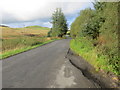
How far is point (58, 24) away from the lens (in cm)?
4650

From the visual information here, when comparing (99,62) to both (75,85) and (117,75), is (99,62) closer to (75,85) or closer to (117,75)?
(117,75)

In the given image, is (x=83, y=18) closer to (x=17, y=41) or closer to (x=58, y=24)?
(x=17, y=41)

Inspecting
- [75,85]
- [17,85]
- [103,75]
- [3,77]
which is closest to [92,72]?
[103,75]

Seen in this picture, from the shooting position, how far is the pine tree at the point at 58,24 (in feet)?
151

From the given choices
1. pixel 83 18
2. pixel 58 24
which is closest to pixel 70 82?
pixel 83 18

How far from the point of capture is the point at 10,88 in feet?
15.0

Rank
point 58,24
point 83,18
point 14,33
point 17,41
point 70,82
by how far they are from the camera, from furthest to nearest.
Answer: point 14,33
point 58,24
point 83,18
point 17,41
point 70,82

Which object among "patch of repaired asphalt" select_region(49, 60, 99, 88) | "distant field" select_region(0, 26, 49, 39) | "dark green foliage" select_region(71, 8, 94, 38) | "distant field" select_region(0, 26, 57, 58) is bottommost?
"patch of repaired asphalt" select_region(49, 60, 99, 88)

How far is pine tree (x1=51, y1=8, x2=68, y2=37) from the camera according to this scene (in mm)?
46144

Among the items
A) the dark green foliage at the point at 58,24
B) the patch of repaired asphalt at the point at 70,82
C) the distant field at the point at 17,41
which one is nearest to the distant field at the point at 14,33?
the distant field at the point at 17,41

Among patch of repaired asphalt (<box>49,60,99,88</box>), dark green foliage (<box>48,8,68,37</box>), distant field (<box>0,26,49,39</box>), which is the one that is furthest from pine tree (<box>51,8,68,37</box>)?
patch of repaired asphalt (<box>49,60,99,88</box>)

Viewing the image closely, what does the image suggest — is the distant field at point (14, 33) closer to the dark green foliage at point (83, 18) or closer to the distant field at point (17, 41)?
the distant field at point (17, 41)

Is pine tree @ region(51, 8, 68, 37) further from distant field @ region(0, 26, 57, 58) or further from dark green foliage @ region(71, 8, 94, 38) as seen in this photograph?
dark green foliage @ region(71, 8, 94, 38)

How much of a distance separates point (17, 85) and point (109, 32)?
6.24m
